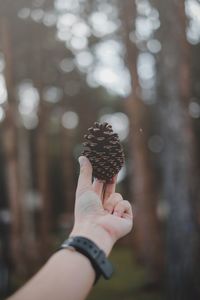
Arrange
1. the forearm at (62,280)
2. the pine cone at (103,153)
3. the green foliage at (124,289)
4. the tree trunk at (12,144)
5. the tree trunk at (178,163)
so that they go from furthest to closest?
the tree trunk at (12,144), the green foliage at (124,289), the tree trunk at (178,163), the pine cone at (103,153), the forearm at (62,280)

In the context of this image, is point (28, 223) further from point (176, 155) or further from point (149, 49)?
point (176, 155)

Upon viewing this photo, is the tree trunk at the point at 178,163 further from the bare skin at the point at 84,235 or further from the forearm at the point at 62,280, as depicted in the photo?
the forearm at the point at 62,280

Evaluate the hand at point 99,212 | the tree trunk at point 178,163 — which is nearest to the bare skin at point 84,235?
the hand at point 99,212

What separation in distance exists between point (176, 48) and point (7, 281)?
15.2 feet

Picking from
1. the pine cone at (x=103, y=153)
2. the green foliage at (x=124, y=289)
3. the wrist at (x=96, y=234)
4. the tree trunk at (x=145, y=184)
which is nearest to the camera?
the wrist at (x=96, y=234)

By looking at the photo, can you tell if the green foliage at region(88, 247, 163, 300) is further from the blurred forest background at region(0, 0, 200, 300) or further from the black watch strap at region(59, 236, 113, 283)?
the black watch strap at region(59, 236, 113, 283)

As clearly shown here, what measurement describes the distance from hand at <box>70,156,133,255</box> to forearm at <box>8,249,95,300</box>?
0.10m

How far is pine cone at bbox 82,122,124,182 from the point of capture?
1.51m

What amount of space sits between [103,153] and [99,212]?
0.54 feet

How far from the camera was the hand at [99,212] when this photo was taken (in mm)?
1420

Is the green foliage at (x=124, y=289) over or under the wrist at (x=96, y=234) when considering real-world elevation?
under

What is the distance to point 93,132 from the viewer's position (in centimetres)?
157

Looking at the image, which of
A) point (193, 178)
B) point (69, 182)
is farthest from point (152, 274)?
point (69, 182)

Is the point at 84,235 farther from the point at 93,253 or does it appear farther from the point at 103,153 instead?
the point at 103,153
